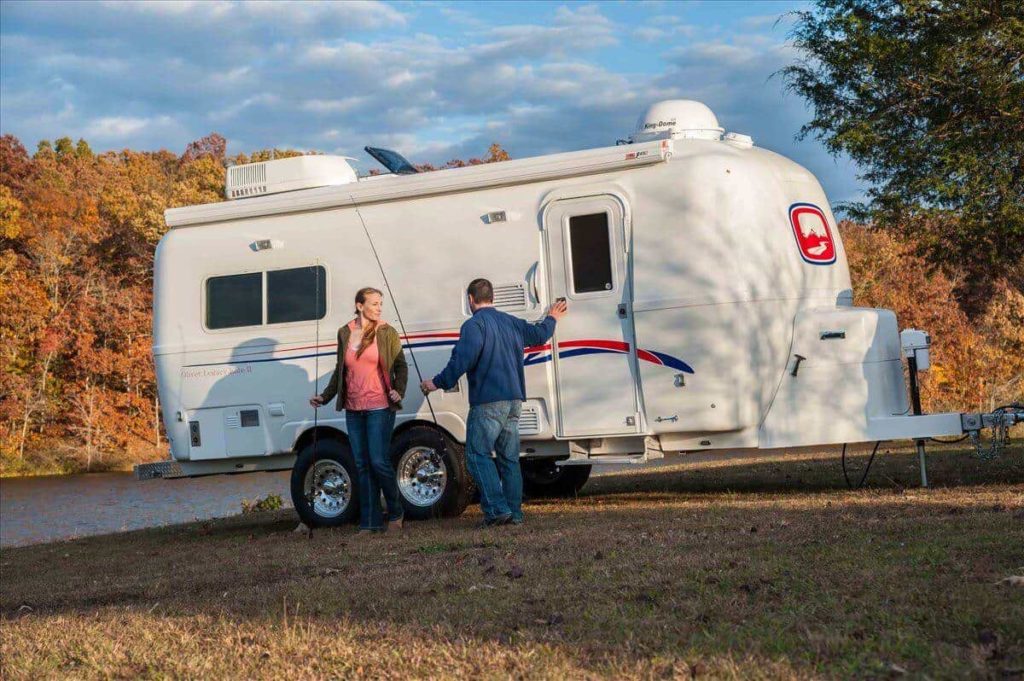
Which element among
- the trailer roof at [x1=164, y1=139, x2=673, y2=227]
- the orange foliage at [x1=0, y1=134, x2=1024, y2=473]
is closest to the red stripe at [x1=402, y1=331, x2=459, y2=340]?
the trailer roof at [x1=164, y1=139, x2=673, y2=227]

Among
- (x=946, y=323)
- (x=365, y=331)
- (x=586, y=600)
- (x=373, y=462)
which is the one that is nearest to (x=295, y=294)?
(x=365, y=331)

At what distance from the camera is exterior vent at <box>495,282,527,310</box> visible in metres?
10.9

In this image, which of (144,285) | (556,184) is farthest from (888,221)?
(144,285)

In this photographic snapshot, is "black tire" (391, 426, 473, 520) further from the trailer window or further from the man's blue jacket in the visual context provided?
the trailer window

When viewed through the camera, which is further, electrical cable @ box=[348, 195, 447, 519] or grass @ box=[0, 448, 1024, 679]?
electrical cable @ box=[348, 195, 447, 519]

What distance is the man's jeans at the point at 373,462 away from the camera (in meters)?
10.6

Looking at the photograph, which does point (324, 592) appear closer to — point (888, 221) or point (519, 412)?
point (519, 412)

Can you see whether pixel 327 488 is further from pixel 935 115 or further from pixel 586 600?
pixel 935 115

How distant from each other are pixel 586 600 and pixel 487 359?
4.29 metres

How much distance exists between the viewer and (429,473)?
11.3 metres

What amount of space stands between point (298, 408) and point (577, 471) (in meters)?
3.25

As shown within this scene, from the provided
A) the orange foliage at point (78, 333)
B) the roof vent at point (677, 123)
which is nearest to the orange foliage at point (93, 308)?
the orange foliage at point (78, 333)

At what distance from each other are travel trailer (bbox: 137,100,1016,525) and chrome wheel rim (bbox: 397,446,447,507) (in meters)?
0.02

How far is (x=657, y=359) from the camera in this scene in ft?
34.2
